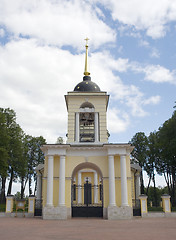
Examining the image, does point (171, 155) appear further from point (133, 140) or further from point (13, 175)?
point (13, 175)

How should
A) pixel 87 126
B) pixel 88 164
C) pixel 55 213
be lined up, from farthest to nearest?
pixel 87 126, pixel 88 164, pixel 55 213

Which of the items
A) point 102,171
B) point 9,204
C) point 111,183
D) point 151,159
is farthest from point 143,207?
point 151,159

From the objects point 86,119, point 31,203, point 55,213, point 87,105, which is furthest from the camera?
point 86,119

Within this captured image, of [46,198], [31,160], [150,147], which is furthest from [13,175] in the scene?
[150,147]

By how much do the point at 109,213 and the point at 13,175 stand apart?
2100 centimetres

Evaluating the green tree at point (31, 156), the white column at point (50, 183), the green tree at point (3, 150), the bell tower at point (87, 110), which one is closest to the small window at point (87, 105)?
the bell tower at point (87, 110)

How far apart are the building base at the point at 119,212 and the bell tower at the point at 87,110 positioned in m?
5.35

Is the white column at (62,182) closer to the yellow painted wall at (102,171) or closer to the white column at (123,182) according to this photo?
the yellow painted wall at (102,171)

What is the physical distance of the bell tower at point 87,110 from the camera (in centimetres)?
2059

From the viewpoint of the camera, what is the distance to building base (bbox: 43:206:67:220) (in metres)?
17.0

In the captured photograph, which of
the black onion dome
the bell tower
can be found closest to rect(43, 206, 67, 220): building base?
the bell tower

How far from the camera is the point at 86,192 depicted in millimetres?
20000

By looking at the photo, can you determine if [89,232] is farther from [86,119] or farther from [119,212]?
[86,119]

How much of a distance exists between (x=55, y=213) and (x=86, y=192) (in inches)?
143
